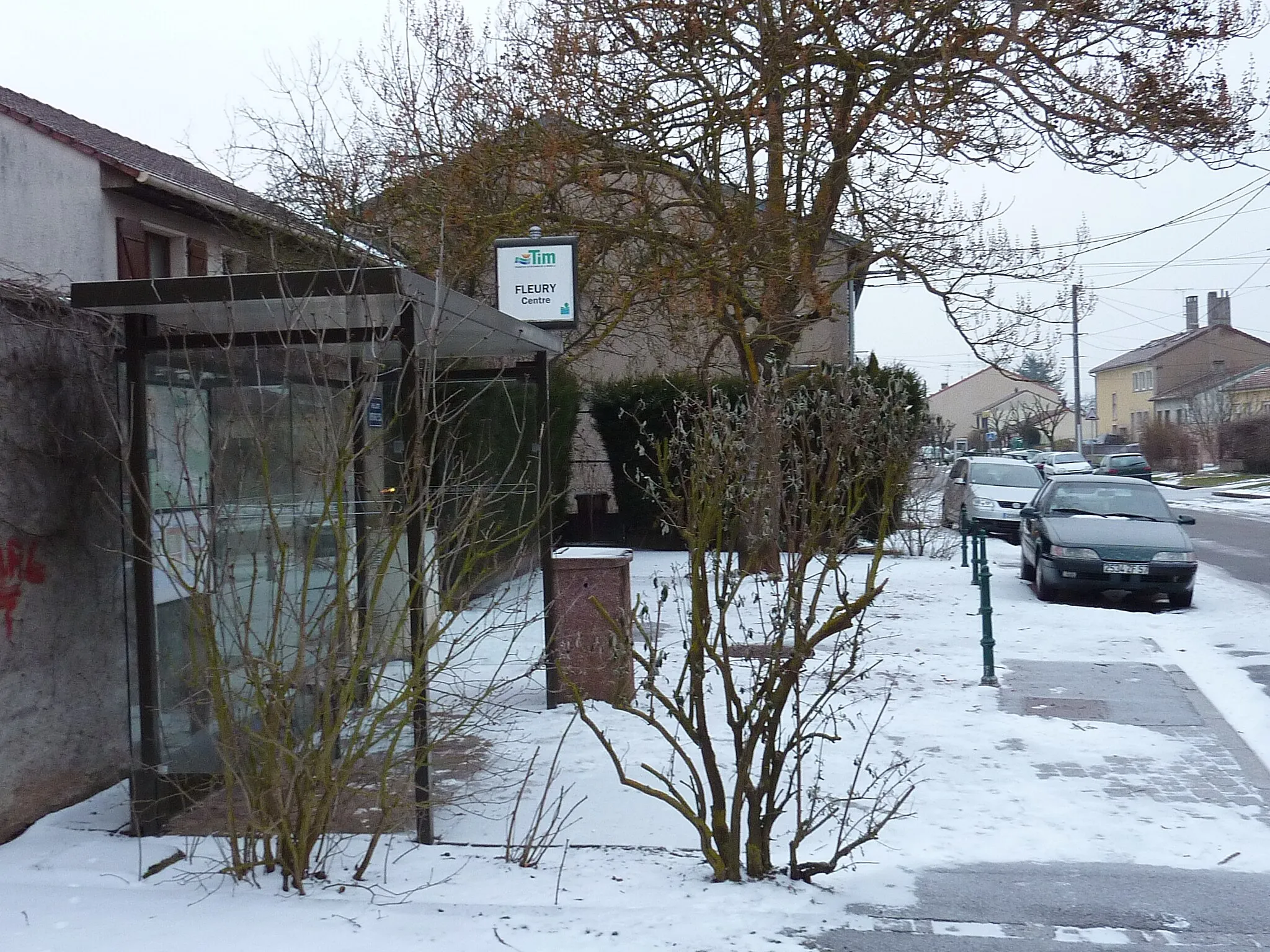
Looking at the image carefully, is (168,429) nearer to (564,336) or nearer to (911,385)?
(564,336)

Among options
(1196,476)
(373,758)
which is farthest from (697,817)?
(1196,476)

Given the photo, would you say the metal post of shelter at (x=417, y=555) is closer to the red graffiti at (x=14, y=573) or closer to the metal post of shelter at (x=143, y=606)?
the metal post of shelter at (x=143, y=606)

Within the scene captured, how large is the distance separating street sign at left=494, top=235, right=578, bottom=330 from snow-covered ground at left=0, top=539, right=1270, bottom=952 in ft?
8.63

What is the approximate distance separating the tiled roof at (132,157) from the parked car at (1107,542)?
945 centimetres

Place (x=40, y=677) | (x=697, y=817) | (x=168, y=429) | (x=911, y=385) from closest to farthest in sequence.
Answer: (x=697, y=817)
(x=40, y=677)
(x=168, y=429)
(x=911, y=385)

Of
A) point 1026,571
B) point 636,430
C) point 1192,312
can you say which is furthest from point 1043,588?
point 1192,312

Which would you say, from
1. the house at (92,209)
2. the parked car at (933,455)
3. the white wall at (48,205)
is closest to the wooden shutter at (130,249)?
the house at (92,209)

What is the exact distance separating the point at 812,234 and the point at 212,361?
890cm

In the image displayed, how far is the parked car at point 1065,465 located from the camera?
132 feet

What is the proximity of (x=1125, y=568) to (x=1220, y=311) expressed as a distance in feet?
229

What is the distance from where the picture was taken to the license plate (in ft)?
42.1

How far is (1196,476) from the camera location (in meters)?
48.0

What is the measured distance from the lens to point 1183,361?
72438 millimetres

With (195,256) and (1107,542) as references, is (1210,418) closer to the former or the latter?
(1107,542)
